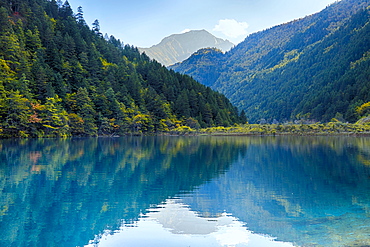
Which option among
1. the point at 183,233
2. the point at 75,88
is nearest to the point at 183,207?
the point at 183,233

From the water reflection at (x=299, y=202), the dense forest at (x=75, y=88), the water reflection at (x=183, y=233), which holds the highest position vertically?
the dense forest at (x=75, y=88)

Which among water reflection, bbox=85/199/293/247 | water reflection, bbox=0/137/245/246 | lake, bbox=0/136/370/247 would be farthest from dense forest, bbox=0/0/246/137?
water reflection, bbox=85/199/293/247

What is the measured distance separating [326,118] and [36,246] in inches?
4677

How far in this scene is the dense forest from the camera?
47562 mm

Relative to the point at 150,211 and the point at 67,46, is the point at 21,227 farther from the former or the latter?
the point at 67,46

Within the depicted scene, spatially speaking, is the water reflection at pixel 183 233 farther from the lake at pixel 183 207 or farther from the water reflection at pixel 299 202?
the water reflection at pixel 299 202

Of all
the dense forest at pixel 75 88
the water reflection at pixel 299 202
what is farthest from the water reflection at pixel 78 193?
the dense forest at pixel 75 88

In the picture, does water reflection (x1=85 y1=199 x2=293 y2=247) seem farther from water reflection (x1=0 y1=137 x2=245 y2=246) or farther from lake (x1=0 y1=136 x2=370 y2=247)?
water reflection (x1=0 y1=137 x2=245 y2=246)

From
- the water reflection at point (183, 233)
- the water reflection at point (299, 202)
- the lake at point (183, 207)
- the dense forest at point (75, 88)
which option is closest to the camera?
the water reflection at point (183, 233)

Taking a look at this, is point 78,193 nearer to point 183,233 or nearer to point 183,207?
point 183,207

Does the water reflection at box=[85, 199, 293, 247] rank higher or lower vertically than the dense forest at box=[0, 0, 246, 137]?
lower

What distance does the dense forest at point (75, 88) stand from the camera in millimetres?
47562

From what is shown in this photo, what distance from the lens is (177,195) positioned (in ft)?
38.7

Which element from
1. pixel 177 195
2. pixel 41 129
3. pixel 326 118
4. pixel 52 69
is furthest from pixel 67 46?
pixel 326 118
